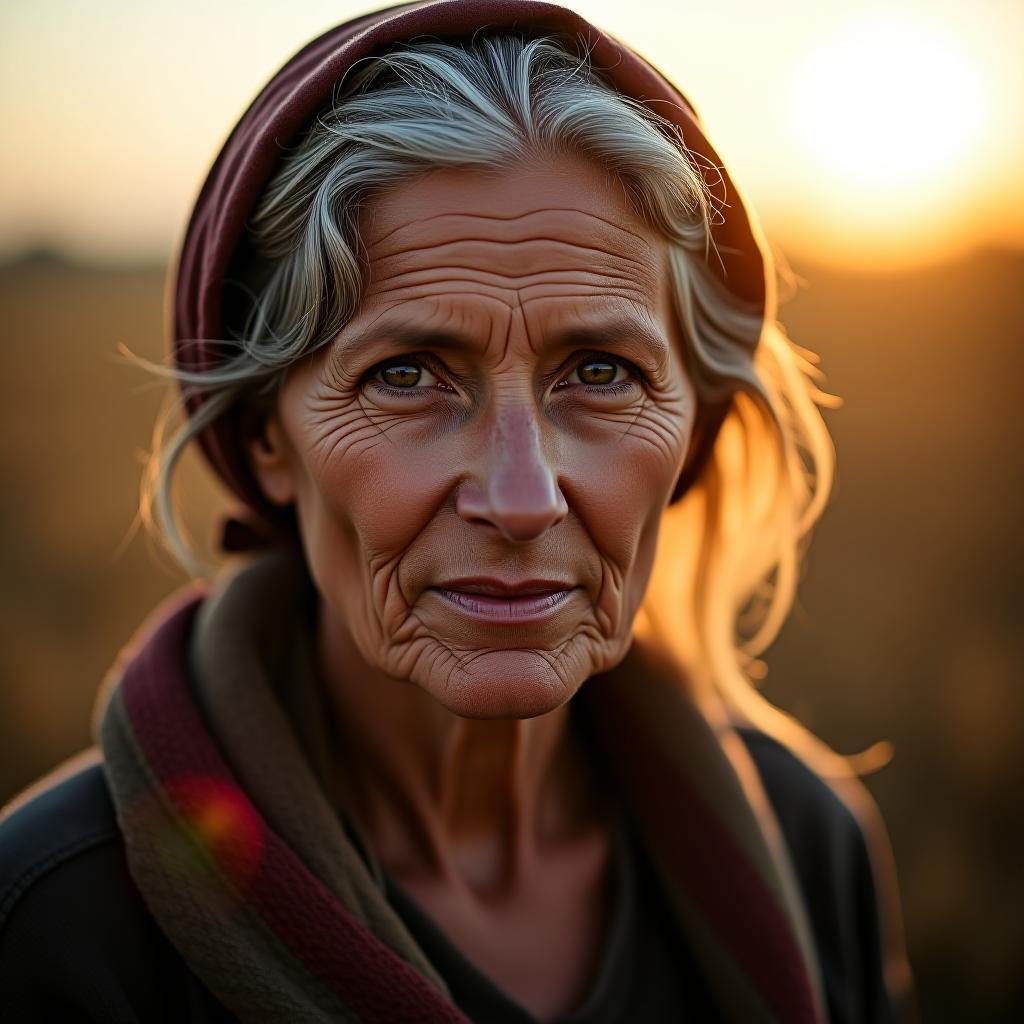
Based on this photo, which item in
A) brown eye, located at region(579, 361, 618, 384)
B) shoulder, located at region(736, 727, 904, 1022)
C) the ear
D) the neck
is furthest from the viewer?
shoulder, located at region(736, 727, 904, 1022)

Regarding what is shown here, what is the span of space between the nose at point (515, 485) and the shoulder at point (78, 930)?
0.97m

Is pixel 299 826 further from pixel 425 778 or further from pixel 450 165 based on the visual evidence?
pixel 450 165

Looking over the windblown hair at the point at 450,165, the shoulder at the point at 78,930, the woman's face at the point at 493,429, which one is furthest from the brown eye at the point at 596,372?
the shoulder at the point at 78,930

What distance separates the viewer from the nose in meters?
1.80

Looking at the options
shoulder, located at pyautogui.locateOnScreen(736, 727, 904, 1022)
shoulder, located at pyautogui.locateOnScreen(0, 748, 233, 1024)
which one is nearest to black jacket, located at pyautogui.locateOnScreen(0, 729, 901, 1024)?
shoulder, located at pyautogui.locateOnScreen(0, 748, 233, 1024)

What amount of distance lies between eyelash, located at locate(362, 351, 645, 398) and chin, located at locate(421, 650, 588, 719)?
1.67 feet

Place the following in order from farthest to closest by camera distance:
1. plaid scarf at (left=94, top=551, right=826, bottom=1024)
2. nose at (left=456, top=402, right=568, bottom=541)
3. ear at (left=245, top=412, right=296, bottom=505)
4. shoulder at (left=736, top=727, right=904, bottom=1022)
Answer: shoulder at (left=736, top=727, right=904, bottom=1022) < ear at (left=245, top=412, right=296, bottom=505) < plaid scarf at (left=94, top=551, right=826, bottom=1024) < nose at (left=456, top=402, right=568, bottom=541)

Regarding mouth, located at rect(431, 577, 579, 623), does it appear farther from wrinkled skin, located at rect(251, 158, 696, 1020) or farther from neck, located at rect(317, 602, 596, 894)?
neck, located at rect(317, 602, 596, 894)

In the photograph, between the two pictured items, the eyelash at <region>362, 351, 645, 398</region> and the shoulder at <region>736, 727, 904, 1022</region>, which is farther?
the shoulder at <region>736, 727, 904, 1022</region>

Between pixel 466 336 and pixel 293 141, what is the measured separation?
0.54 meters

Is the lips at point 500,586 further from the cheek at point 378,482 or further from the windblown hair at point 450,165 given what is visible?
the windblown hair at point 450,165

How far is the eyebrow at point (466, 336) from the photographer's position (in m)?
1.89

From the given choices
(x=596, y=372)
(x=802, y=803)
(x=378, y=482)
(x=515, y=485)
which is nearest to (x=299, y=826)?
(x=378, y=482)

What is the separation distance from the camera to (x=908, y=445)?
9125 millimetres
